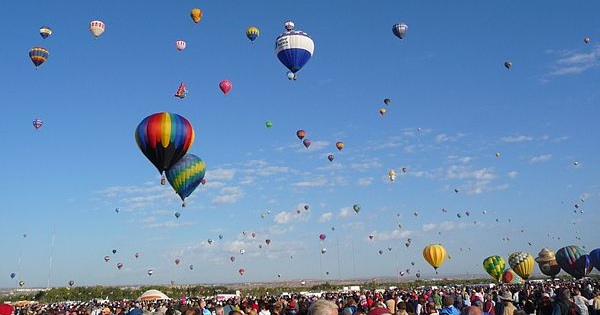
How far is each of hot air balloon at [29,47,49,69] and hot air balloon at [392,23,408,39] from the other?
2309 centimetres

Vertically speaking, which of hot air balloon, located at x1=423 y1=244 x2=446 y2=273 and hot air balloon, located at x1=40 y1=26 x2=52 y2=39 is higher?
hot air balloon, located at x1=40 y1=26 x2=52 y2=39

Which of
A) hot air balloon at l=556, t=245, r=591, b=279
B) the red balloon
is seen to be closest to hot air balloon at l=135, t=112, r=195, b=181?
the red balloon

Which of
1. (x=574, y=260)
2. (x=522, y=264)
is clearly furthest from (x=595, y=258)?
(x=522, y=264)

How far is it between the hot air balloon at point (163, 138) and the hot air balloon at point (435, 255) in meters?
25.1

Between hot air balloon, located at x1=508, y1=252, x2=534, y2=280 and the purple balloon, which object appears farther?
the purple balloon

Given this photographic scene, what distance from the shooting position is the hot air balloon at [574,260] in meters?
45.7

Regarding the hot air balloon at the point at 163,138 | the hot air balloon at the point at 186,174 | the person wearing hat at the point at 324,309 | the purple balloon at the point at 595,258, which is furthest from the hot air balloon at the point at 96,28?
the purple balloon at the point at 595,258

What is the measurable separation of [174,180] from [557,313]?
20444 millimetres

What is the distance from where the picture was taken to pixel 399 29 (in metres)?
36.8

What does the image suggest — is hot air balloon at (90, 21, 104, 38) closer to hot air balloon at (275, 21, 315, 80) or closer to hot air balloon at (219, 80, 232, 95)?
hot air balloon at (219, 80, 232, 95)

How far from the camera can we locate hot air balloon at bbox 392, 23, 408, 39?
36812 millimetres

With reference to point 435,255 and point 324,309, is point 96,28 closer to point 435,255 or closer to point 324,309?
point 435,255

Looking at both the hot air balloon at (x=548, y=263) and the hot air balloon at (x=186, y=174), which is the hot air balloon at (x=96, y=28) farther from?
the hot air balloon at (x=548, y=263)

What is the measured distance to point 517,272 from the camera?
45625 millimetres
